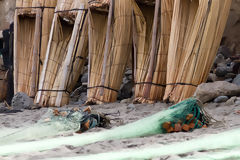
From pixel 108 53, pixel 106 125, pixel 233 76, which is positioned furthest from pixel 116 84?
pixel 106 125

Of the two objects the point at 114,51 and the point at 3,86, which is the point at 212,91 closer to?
the point at 114,51

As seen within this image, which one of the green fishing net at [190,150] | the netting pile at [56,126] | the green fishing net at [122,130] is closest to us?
the green fishing net at [190,150]

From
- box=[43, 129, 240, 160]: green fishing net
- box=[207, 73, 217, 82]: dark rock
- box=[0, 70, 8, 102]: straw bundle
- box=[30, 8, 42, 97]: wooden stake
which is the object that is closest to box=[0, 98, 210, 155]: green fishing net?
box=[43, 129, 240, 160]: green fishing net

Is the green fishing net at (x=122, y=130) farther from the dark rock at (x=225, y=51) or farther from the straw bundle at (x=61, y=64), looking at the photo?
the dark rock at (x=225, y=51)

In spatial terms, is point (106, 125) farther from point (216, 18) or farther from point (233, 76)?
point (233, 76)

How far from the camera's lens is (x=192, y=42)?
3365 millimetres

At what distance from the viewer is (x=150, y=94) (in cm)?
379

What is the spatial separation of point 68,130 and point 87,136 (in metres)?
0.36

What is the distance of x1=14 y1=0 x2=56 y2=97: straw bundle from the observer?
5.33 metres

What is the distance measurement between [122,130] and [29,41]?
391 cm

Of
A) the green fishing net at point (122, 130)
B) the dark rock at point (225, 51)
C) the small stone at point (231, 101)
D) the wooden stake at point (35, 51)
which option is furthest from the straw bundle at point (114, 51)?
the dark rock at point (225, 51)

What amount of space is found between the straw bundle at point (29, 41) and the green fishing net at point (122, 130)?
3.12 m

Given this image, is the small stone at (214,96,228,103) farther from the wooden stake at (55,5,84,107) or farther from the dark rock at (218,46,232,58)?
the dark rock at (218,46,232,58)

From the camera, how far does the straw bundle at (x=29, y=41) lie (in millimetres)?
5332
